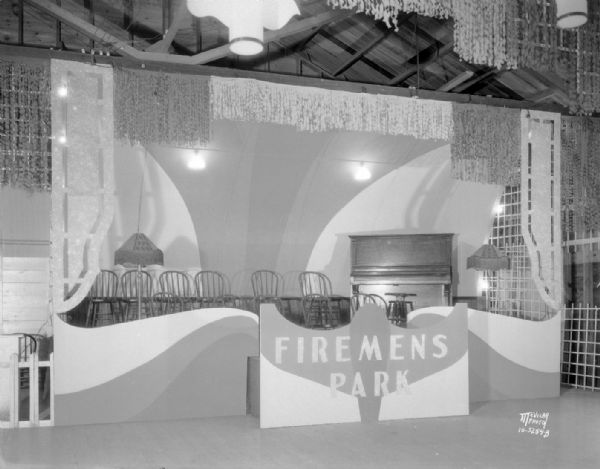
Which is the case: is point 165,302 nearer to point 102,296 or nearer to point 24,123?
point 102,296

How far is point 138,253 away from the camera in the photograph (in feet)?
24.0

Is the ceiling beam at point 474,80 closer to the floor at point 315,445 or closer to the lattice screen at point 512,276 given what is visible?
the lattice screen at point 512,276

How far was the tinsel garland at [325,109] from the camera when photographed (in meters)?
7.11

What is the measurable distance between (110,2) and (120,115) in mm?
2493

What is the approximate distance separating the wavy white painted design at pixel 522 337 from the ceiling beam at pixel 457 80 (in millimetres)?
3142

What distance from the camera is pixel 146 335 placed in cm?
628

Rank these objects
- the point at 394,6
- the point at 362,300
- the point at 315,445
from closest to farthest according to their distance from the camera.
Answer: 1. the point at 315,445
2. the point at 394,6
3. the point at 362,300

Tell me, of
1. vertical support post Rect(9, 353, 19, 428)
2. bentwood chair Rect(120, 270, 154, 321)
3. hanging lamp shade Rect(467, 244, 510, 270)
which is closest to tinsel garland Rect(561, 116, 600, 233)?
hanging lamp shade Rect(467, 244, 510, 270)

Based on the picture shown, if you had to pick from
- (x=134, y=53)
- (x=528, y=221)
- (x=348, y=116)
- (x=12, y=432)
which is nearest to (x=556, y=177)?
(x=528, y=221)

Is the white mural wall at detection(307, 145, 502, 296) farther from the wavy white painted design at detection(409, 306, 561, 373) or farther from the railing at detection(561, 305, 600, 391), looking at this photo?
the wavy white painted design at detection(409, 306, 561, 373)

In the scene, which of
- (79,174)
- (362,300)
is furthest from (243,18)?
(362,300)

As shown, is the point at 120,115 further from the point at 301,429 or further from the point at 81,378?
the point at 301,429

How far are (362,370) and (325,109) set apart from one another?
298cm

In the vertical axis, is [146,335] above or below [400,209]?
below
